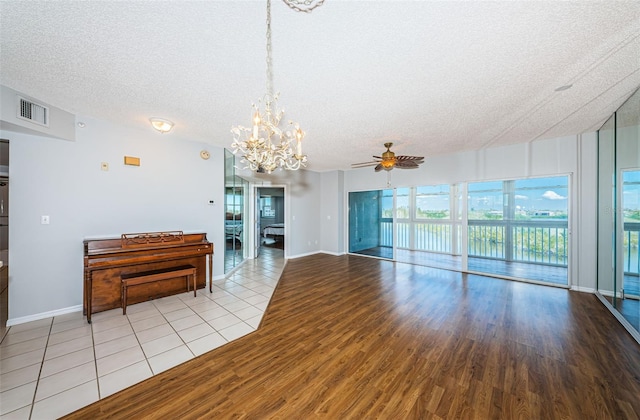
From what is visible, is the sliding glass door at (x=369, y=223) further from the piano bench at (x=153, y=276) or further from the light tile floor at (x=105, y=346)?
the piano bench at (x=153, y=276)

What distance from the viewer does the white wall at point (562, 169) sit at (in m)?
3.74

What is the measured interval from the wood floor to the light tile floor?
0.64ft

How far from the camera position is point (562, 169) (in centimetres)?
396

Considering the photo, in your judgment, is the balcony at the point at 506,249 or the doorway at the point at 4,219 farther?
the balcony at the point at 506,249

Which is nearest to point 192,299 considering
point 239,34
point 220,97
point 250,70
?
point 220,97

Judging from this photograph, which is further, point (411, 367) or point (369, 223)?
point (369, 223)

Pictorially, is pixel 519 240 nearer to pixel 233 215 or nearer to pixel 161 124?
pixel 233 215

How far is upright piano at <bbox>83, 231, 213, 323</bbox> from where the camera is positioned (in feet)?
9.34

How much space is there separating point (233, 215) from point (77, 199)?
2.54m

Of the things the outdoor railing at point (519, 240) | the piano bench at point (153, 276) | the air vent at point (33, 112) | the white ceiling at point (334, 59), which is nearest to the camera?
the white ceiling at point (334, 59)

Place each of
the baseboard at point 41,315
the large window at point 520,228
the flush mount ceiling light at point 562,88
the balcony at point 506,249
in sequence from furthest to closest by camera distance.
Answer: the balcony at point 506,249
the large window at point 520,228
the baseboard at point 41,315
the flush mount ceiling light at point 562,88

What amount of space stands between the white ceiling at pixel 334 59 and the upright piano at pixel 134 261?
5.64ft

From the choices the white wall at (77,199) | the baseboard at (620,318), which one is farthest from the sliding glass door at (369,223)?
the white wall at (77,199)

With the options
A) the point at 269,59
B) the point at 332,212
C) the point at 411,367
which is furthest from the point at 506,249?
the point at 269,59
